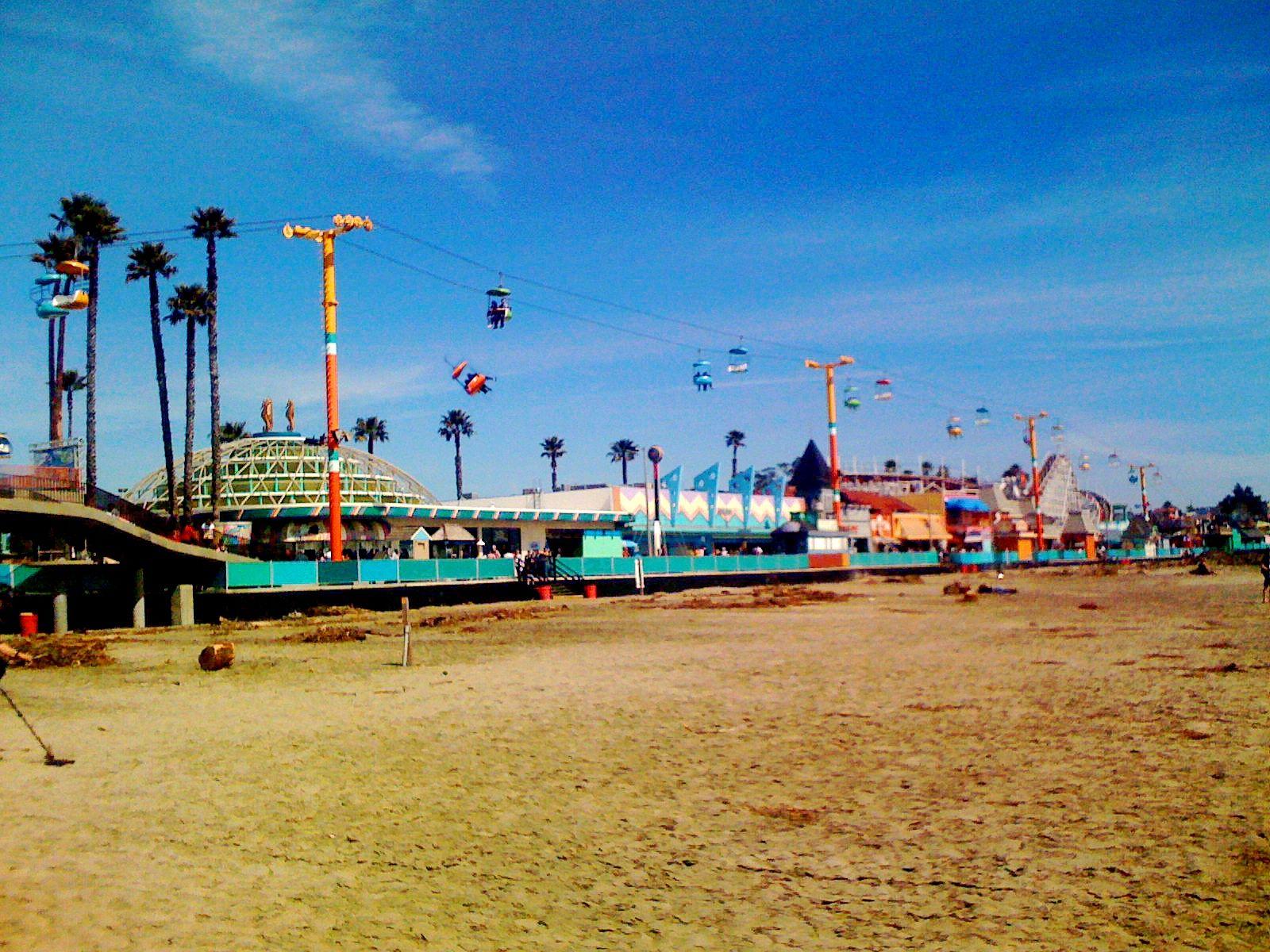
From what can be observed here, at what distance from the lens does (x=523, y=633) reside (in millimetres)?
28906

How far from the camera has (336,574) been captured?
39000 mm

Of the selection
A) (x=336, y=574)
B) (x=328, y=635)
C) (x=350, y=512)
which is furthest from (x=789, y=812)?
(x=350, y=512)

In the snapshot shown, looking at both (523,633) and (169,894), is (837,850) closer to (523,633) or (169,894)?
(169,894)

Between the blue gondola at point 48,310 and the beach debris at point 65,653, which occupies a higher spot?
the blue gondola at point 48,310

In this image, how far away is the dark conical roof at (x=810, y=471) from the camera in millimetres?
107000

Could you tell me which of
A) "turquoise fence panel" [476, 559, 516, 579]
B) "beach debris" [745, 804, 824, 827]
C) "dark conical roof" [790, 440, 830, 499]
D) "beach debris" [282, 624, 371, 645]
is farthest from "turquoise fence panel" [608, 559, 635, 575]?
"dark conical roof" [790, 440, 830, 499]

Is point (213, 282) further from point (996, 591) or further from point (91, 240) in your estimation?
point (996, 591)

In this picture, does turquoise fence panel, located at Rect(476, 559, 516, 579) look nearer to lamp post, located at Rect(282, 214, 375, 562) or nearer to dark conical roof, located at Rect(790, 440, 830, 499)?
lamp post, located at Rect(282, 214, 375, 562)

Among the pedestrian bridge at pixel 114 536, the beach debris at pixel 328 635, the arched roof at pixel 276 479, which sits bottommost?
the beach debris at pixel 328 635

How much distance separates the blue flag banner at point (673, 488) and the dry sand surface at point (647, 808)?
50.7 meters

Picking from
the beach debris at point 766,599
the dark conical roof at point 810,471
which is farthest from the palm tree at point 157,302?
the dark conical roof at point 810,471

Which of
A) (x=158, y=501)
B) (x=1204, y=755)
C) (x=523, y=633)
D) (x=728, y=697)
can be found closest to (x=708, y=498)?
(x=158, y=501)

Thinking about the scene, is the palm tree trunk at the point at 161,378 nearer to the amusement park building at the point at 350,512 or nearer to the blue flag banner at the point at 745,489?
the amusement park building at the point at 350,512

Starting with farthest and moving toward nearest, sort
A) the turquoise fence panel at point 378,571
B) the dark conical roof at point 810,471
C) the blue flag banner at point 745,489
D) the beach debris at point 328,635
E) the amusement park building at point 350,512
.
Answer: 1. the dark conical roof at point 810,471
2. the blue flag banner at point 745,489
3. the amusement park building at point 350,512
4. the turquoise fence panel at point 378,571
5. the beach debris at point 328,635
